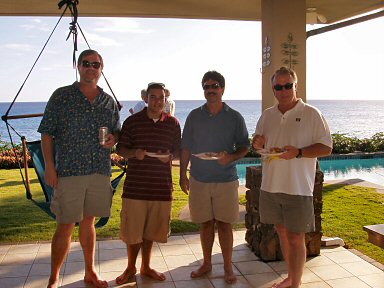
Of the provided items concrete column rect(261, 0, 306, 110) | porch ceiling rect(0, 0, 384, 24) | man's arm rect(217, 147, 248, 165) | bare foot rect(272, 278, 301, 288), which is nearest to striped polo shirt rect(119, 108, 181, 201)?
man's arm rect(217, 147, 248, 165)

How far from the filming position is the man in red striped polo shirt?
2891 mm

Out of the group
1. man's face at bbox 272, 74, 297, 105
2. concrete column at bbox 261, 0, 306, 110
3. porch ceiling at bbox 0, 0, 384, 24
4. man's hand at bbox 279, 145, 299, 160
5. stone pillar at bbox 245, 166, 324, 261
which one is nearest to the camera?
man's hand at bbox 279, 145, 299, 160

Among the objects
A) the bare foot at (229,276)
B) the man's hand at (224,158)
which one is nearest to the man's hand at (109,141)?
the man's hand at (224,158)

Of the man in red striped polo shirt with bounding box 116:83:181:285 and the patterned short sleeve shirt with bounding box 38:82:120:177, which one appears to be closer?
the patterned short sleeve shirt with bounding box 38:82:120:177

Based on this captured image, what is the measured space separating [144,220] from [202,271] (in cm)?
60

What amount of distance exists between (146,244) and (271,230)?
1.00 metres

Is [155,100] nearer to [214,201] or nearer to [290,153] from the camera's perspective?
[214,201]

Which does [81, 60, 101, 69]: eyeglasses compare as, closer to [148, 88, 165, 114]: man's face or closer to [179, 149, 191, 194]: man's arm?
[148, 88, 165, 114]: man's face

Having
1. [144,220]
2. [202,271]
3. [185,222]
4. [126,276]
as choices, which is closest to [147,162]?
[144,220]

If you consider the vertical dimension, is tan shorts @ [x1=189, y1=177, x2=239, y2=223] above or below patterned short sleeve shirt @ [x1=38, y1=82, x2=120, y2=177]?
below

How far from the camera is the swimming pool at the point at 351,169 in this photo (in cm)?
918

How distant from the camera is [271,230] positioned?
341cm

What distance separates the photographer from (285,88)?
265 cm

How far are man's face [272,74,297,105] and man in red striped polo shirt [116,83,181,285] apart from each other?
76 centimetres
